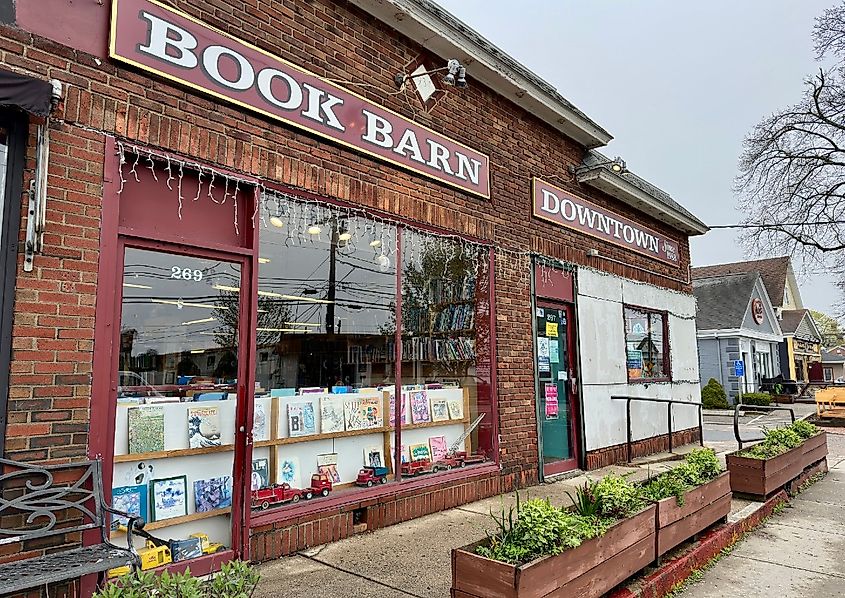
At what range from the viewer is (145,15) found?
387cm

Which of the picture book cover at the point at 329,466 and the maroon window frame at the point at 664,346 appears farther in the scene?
the maroon window frame at the point at 664,346

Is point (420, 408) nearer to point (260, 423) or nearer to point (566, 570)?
point (260, 423)

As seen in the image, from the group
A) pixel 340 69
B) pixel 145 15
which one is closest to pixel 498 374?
pixel 340 69

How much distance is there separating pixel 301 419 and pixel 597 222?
5951mm

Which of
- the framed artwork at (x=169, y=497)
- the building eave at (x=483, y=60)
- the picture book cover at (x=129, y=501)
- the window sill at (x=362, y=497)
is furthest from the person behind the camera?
the building eave at (x=483, y=60)

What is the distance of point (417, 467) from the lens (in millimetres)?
5977

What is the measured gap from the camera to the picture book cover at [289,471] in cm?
500

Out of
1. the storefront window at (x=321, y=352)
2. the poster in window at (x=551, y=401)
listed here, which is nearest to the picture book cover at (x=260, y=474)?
the storefront window at (x=321, y=352)

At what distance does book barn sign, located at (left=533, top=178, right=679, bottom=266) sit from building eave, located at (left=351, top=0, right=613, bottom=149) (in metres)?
0.98

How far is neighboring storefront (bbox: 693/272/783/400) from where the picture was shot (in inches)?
975

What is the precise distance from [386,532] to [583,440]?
Result: 12.9 ft

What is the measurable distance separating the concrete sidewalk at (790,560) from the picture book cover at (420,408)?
118 inches

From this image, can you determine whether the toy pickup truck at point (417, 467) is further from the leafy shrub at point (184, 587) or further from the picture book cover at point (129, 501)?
the leafy shrub at point (184, 587)

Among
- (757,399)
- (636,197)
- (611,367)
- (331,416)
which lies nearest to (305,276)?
(331,416)
